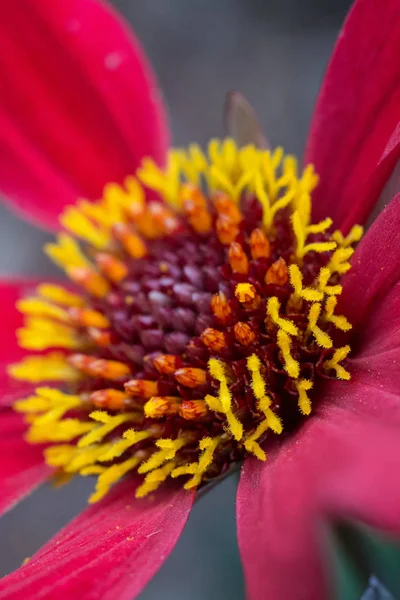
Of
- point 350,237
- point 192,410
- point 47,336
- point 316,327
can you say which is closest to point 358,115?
point 350,237

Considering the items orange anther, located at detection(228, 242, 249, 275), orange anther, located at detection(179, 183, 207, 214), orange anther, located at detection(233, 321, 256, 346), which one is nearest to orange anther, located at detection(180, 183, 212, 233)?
orange anther, located at detection(179, 183, 207, 214)

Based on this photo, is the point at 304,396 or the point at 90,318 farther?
the point at 90,318

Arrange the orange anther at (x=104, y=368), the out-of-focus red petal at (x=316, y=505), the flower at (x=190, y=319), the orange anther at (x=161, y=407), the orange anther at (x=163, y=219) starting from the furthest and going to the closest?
the orange anther at (x=163, y=219) < the orange anther at (x=104, y=368) < the orange anther at (x=161, y=407) < the flower at (x=190, y=319) < the out-of-focus red petal at (x=316, y=505)

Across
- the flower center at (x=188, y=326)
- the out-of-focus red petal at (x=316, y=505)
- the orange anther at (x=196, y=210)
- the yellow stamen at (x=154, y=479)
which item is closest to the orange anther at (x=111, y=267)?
the flower center at (x=188, y=326)

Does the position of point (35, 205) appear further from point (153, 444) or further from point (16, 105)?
point (153, 444)

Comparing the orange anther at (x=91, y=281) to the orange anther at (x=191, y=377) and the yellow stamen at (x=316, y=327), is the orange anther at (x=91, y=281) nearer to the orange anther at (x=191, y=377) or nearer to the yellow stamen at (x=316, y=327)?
the orange anther at (x=191, y=377)

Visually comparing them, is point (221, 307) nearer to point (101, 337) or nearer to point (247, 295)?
point (247, 295)

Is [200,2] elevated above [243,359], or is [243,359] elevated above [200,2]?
[200,2]

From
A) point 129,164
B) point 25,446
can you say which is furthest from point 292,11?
point 25,446
